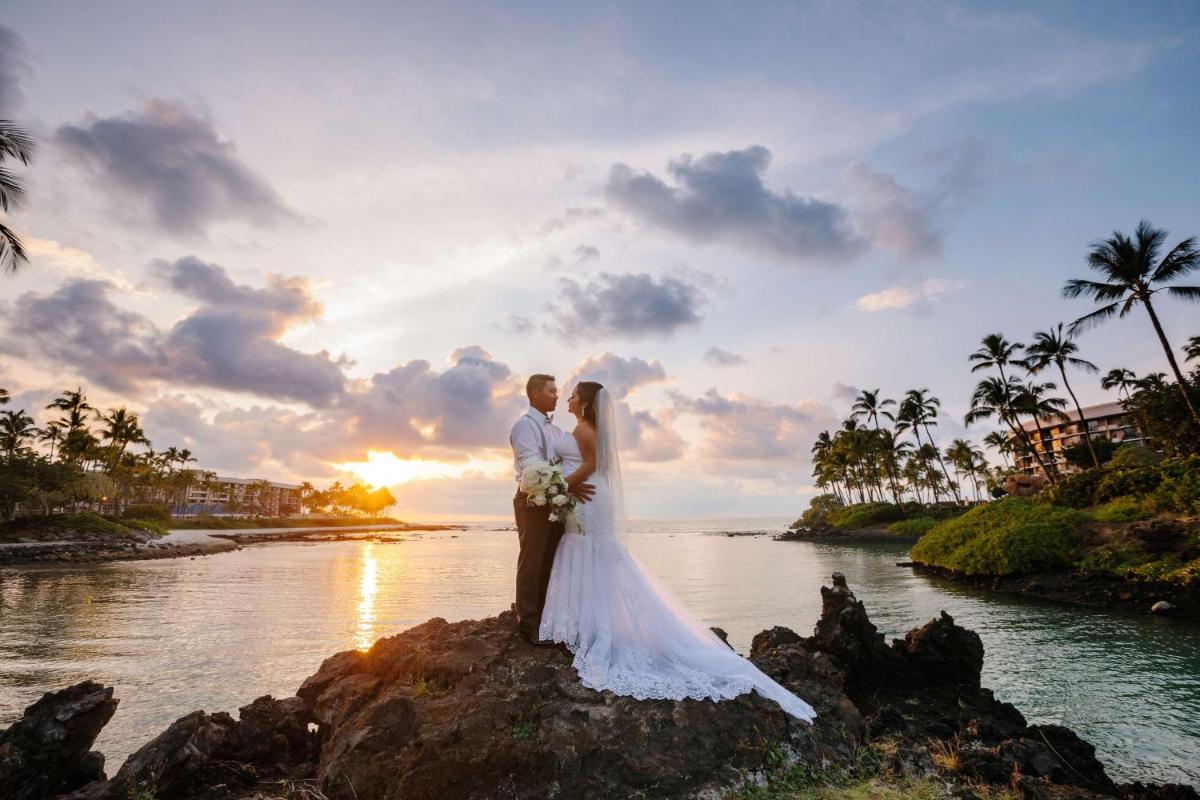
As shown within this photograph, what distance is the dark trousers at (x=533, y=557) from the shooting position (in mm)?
6305

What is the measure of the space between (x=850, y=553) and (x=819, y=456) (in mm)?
65279

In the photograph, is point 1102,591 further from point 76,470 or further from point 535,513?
point 76,470

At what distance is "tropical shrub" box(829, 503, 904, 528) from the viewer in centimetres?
8825

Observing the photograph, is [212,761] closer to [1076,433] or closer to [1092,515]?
[1092,515]

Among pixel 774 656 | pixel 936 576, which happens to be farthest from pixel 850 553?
pixel 774 656

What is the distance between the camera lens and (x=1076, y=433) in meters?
107

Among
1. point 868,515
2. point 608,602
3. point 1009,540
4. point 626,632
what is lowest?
point 868,515

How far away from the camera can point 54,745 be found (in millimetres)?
6066

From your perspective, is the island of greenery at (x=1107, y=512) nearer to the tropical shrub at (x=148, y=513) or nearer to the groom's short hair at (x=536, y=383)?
the groom's short hair at (x=536, y=383)

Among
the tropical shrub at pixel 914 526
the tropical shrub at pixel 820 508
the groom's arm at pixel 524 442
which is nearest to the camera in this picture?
the groom's arm at pixel 524 442

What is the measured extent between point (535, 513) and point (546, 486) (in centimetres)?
55

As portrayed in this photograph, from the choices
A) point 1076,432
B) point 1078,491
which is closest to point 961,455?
point 1076,432

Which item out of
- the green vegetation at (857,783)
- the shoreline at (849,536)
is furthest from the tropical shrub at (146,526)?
the shoreline at (849,536)

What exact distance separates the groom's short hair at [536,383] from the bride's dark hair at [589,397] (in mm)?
357
